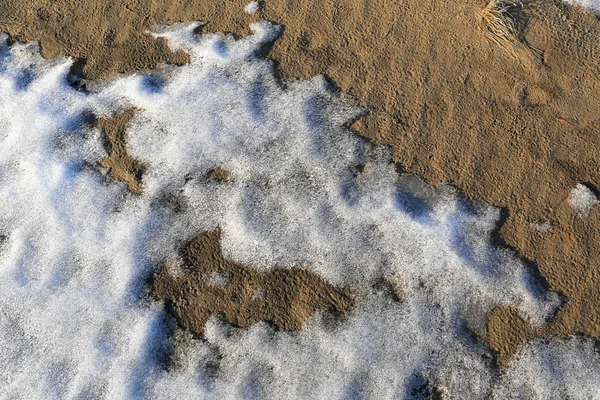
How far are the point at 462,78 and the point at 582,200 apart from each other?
0.85 metres

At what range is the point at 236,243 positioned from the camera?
2.36 m

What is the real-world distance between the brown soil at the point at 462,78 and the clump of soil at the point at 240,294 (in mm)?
770

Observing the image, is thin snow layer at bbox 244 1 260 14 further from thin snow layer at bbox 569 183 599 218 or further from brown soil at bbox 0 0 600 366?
thin snow layer at bbox 569 183 599 218

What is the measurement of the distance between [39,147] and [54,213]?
1.34ft

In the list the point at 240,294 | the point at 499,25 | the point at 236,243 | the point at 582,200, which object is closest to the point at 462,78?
the point at 499,25

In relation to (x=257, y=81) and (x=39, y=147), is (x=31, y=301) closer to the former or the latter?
(x=39, y=147)

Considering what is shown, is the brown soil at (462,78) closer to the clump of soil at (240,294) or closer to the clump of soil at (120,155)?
the clump of soil at (120,155)

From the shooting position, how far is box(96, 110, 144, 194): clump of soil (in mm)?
2523

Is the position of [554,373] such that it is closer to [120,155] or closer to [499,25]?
[499,25]

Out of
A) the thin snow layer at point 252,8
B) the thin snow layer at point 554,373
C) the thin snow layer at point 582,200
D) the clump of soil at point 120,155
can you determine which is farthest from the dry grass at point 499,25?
the clump of soil at point 120,155

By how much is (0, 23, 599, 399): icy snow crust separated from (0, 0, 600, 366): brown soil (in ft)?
0.34

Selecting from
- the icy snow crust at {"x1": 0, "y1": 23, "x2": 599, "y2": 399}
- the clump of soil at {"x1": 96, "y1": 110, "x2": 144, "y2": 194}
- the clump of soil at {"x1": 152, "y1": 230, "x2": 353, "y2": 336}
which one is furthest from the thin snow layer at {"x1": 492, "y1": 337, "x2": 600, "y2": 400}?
the clump of soil at {"x1": 96, "y1": 110, "x2": 144, "y2": 194}

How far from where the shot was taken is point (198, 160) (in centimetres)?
254

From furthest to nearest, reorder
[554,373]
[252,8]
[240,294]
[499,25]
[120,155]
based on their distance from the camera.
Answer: [252,8], [499,25], [120,155], [240,294], [554,373]
